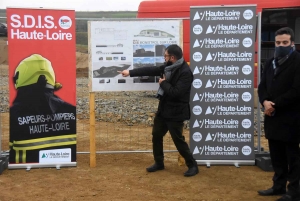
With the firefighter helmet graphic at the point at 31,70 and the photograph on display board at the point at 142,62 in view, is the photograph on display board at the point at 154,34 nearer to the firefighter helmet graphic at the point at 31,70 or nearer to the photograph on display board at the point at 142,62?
the photograph on display board at the point at 142,62

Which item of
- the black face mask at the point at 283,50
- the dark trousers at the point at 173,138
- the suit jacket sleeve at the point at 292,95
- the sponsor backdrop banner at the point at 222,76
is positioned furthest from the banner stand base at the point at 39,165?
the black face mask at the point at 283,50

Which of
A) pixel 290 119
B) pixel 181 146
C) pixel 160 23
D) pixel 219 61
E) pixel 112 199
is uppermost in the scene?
pixel 160 23

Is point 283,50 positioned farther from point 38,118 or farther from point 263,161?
point 38,118

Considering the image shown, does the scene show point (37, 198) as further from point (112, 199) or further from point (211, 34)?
point (211, 34)

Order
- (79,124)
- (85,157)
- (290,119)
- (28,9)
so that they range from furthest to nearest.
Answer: (79,124)
(85,157)
(28,9)
(290,119)

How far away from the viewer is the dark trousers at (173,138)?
6.25m

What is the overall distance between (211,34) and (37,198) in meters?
3.35

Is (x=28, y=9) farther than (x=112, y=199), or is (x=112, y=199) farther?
(x=28, y=9)

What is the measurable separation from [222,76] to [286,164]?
1808mm

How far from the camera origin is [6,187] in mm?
5832

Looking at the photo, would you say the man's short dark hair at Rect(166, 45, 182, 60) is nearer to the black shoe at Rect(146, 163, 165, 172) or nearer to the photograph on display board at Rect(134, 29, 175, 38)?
the photograph on display board at Rect(134, 29, 175, 38)

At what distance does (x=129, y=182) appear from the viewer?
6078mm

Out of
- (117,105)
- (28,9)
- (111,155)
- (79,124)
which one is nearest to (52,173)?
(111,155)

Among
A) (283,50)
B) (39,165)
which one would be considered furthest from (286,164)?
(39,165)
